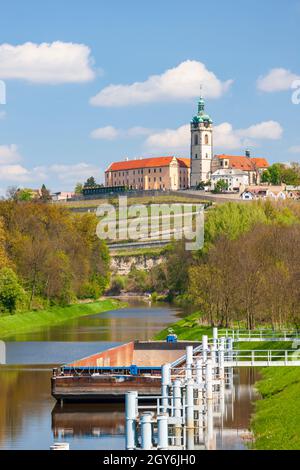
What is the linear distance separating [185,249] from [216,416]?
79.4 m

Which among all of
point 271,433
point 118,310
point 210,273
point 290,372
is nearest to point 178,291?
point 118,310

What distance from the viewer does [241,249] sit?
67500 mm

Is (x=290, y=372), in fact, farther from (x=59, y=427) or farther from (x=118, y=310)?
(x=118, y=310)

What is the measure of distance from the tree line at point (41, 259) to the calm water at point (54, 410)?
60.9 feet

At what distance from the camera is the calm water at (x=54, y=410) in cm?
3183

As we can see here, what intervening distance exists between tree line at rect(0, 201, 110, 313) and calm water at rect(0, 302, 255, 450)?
1855cm

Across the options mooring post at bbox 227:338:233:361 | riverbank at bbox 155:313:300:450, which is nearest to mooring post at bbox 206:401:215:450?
riverbank at bbox 155:313:300:450

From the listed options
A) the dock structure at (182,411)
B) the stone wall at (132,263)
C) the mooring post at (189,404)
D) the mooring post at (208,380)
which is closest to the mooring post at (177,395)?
the dock structure at (182,411)

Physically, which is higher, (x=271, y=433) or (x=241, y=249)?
(x=241, y=249)

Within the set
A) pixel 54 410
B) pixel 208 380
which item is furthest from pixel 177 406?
pixel 54 410

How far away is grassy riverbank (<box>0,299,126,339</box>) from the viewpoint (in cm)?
7950

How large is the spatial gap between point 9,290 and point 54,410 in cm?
4776

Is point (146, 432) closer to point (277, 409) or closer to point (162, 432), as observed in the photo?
point (162, 432)

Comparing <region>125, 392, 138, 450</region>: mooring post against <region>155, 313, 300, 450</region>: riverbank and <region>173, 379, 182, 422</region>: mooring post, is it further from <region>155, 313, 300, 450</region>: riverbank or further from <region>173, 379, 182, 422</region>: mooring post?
<region>155, 313, 300, 450</region>: riverbank
